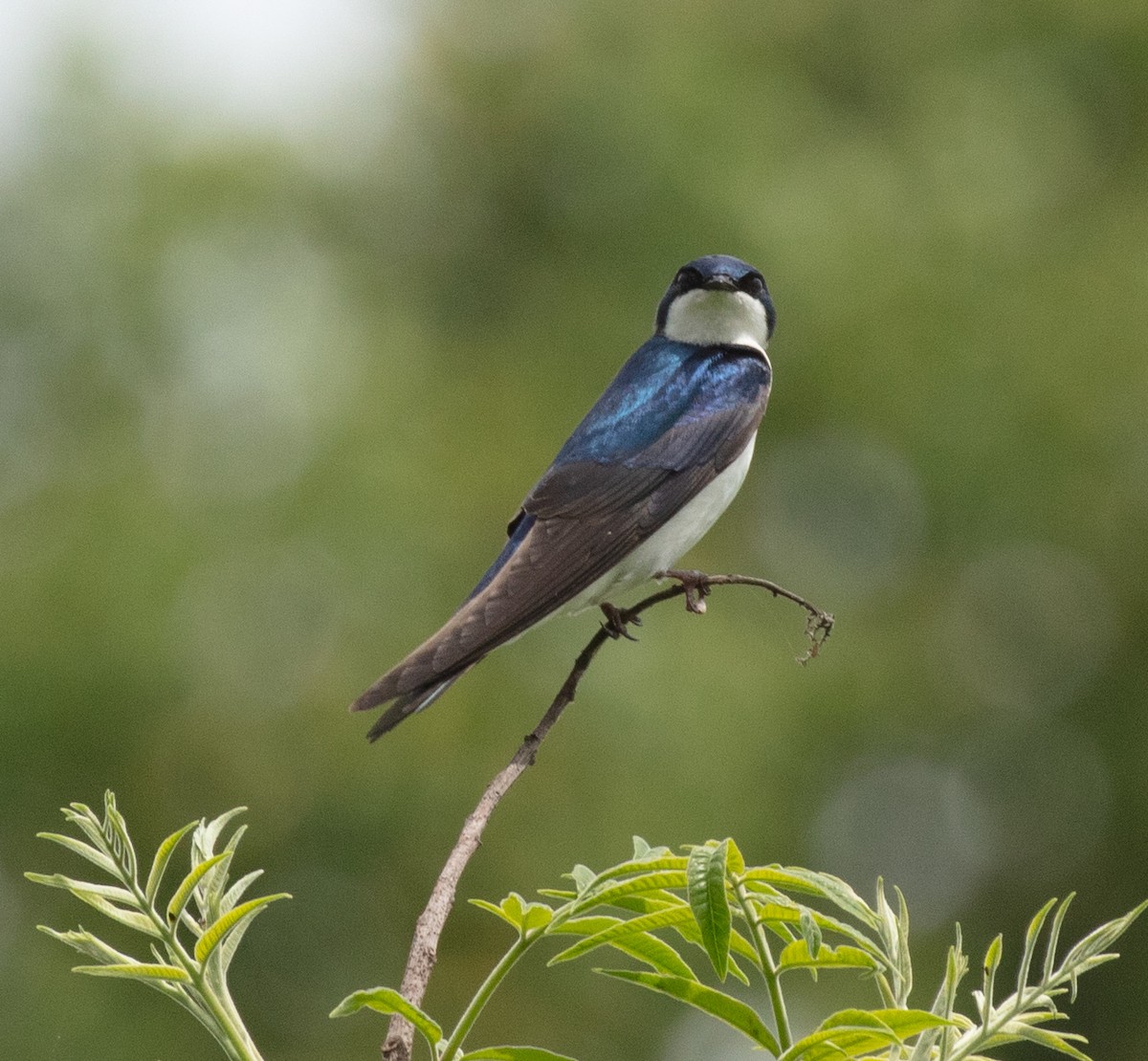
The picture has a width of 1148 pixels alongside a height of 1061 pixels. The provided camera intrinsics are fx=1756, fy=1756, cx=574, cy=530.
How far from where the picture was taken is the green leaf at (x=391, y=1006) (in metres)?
0.89

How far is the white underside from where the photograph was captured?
3.10 metres

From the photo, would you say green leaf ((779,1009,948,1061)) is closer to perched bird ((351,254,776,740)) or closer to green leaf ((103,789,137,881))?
green leaf ((103,789,137,881))

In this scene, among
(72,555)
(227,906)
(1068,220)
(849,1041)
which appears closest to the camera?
(849,1041)

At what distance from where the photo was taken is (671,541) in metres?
3.34

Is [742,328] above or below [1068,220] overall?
below

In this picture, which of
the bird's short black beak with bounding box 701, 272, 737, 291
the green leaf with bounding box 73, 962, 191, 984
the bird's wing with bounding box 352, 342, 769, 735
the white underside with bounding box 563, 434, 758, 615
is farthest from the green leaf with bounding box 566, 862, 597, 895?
the bird's short black beak with bounding box 701, 272, 737, 291

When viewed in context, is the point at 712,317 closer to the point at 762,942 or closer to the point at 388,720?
the point at 388,720

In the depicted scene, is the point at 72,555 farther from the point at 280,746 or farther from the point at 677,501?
the point at 677,501

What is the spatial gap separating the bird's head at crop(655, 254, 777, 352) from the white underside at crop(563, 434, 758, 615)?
544 millimetres

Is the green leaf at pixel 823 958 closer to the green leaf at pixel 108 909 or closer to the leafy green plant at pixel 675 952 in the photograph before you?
the leafy green plant at pixel 675 952

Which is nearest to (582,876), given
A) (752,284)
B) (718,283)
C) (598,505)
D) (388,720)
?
(388,720)

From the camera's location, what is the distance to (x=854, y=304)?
11852 mm

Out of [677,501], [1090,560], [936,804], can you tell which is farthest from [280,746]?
[1090,560]

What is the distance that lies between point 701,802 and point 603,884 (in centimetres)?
745
